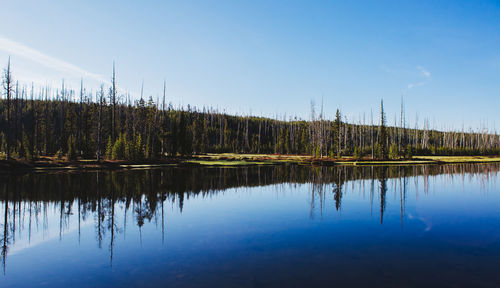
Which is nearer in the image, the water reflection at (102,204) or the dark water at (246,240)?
the dark water at (246,240)

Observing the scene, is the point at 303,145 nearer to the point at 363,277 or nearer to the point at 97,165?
the point at 97,165

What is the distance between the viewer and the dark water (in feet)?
24.1

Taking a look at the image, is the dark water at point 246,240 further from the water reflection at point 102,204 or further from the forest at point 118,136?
the forest at point 118,136

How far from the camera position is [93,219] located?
1348 centimetres

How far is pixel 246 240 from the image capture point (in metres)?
10.5

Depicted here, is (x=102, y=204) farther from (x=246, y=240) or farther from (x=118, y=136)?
(x=118, y=136)

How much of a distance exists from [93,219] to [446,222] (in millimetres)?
15945

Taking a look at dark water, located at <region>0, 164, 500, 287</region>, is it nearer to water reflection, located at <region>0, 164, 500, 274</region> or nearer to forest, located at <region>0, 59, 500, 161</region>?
water reflection, located at <region>0, 164, 500, 274</region>

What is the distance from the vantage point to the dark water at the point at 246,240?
290 inches

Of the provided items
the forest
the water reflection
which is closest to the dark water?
the water reflection

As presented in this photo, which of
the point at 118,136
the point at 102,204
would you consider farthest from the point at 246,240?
the point at 118,136

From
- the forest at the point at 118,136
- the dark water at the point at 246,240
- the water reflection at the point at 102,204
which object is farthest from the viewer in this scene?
the forest at the point at 118,136

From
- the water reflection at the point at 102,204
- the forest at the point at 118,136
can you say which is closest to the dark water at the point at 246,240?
the water reflection at the point at 102,204

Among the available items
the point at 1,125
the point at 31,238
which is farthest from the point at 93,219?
the point at 1,125
